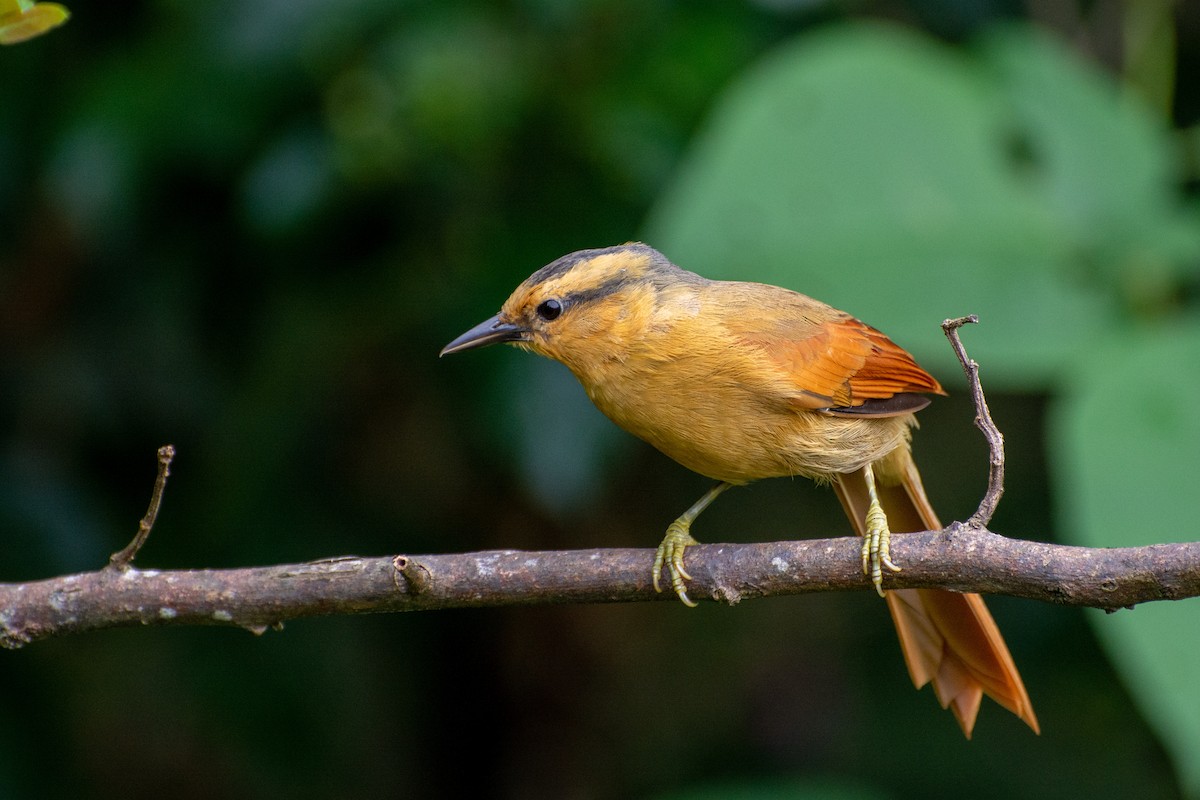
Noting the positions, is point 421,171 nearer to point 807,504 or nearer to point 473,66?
point 473,66

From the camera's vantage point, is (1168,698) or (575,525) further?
(575,525)

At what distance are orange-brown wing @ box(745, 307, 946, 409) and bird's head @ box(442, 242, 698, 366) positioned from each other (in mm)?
302

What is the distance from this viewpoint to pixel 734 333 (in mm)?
2816

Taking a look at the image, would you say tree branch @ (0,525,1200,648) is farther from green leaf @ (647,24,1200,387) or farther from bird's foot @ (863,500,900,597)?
green leaf @ (647,24,1200,387)

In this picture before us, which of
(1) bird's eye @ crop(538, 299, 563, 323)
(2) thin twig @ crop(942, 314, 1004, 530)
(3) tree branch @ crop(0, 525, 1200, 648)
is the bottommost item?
(3) tree branch @ crop(0, 525, 1200, 648)

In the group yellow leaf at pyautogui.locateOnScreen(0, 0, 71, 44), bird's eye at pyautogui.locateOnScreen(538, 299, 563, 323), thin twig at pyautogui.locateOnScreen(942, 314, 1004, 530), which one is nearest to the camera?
yellow leaf at pyautogui.locateOnScreen(0, 0, 71, 44)

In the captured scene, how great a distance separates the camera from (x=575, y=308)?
2.94 metres

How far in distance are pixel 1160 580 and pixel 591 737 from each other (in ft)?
11.1

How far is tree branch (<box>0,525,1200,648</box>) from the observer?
2.22 m

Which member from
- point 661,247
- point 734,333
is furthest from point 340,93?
point 734,333

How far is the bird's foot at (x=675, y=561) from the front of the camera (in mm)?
2473

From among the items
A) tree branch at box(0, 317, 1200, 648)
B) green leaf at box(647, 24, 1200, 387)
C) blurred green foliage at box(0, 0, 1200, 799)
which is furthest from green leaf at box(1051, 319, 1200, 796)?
tree branch at box(0, 317, 1200, 648)

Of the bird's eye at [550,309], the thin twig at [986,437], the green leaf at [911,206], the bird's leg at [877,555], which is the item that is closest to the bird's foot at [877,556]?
the bird's leg at [877,555]

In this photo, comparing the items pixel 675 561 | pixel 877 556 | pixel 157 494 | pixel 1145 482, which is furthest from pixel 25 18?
pixel 1145 482
